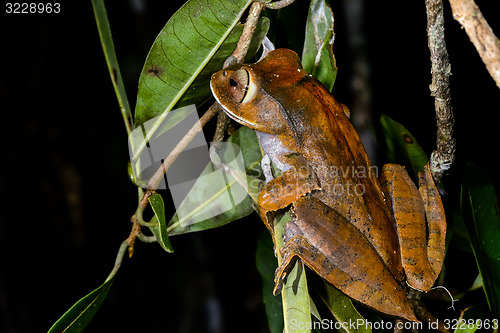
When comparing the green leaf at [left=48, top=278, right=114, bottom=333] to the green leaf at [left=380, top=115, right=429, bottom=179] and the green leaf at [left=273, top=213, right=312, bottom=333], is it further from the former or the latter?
the green leaf at [left=380, top=115, right=429, bottom=179]

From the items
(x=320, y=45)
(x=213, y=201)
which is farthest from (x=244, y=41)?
(x=213, y=201)

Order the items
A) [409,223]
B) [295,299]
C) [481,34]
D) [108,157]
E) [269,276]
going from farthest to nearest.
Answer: [108,157], [269,276], [409,223], [295,299], [481,34]

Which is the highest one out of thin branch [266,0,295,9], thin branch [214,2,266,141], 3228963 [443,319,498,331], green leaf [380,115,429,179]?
thin branch [266,0,295,9]

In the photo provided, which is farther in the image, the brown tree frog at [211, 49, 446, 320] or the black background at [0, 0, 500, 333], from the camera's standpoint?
the black background at [0, 0, 500, 333]

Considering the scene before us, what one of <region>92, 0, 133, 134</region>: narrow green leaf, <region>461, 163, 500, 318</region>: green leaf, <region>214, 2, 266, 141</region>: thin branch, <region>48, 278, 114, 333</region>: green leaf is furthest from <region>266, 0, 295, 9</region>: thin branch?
<region>48, 278, 114, 333</region>: green leaf

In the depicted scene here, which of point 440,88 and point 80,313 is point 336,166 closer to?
point 440,88

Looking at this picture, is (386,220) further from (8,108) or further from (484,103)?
(8,108)

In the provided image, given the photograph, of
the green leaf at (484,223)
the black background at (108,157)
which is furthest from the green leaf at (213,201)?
the black background at (108,157)
